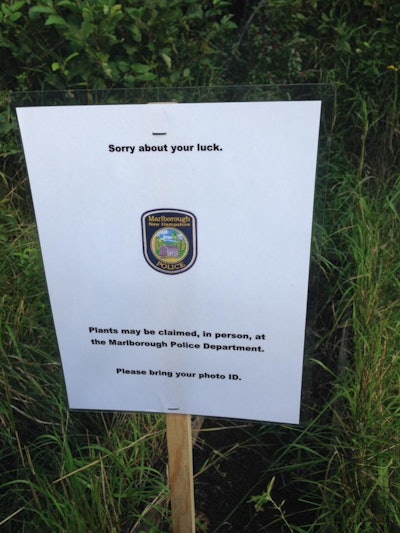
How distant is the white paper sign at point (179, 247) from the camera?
Answer: 124 cm

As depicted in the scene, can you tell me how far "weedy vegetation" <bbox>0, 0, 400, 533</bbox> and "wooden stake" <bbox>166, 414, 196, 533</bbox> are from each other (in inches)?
4.6

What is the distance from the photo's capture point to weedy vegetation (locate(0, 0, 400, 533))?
5.48 ft

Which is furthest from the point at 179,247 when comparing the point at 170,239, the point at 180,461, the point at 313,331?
the point at 180,461

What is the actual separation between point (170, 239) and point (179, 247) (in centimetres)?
3

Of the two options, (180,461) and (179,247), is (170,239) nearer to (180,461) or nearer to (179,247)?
(179,247)

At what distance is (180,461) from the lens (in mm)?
1545

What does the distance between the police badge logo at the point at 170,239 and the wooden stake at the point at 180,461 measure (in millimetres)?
472

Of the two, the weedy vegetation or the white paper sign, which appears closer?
the white paper sign

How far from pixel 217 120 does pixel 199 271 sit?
371 millimetres

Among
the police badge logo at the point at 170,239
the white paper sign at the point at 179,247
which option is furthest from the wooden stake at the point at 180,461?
the police badge logo at the point at 170,239

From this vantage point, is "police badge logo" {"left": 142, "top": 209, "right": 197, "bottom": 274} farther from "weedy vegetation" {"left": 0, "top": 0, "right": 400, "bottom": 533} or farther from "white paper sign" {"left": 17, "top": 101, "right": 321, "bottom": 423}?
"weedy vegetation" {"left": 0, "top": 0, "right": 400, "bottom": 533}

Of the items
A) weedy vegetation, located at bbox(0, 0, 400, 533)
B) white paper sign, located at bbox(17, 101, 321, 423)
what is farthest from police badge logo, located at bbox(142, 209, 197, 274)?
weedy vegetation, located at bbox(0, 0, 400, 533)

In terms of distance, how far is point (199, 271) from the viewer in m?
→ 1.35

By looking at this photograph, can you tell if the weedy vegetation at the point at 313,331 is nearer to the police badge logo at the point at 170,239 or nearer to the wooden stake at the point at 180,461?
the wooden stake at the point at 180,461
